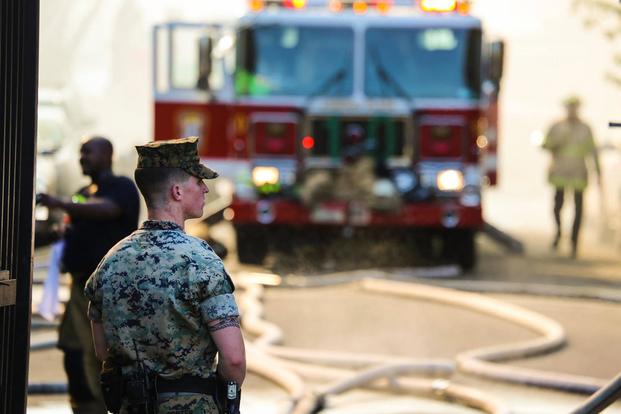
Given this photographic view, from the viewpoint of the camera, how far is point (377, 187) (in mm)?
14094

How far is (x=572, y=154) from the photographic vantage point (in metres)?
16.6

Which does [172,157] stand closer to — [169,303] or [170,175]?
[170,175]

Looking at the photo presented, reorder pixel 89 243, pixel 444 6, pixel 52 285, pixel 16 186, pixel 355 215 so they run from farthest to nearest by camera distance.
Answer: pixel 444 6
pixel 355 215
pixel 52 285
pixel 89 243
pixel 16 186

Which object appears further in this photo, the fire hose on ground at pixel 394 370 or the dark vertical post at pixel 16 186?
the fire hose on ground at pixel 394 370

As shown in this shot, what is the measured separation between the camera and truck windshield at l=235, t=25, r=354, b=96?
14.1 metres

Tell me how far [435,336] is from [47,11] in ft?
69.3

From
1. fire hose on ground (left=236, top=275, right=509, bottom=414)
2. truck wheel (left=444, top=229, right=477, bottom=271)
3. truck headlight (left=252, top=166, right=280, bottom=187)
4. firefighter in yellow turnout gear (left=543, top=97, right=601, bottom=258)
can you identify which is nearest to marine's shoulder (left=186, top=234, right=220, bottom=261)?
fire hose on ground (left=236, top=275, right=509, bottom=414)

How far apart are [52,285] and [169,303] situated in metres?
4.17

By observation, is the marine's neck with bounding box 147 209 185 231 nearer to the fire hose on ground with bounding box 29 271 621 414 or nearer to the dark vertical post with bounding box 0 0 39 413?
the dark vertical post with bounding box 0 0 39 413

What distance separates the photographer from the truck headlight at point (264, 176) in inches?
559

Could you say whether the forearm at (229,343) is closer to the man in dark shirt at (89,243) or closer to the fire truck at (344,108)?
the man in dark shirt at (89,243)

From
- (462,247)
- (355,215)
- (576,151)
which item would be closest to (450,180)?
(462,247)

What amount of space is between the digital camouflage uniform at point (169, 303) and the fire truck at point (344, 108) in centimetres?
990

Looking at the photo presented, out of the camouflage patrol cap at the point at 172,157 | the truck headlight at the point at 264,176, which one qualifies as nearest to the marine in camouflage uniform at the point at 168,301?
the camouflage patrol cap at the point at 172,157
